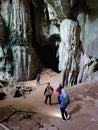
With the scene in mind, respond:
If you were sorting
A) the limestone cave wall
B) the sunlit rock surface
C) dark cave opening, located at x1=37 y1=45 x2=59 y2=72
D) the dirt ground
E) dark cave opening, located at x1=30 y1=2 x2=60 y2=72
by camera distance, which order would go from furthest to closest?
dark cave opening, located at x1=37 y1=45 x2=59 y2=72 < dark cave opening, located at x1=30 y1=2 x2=60 y2=72 < the sunlit rock surface < the limestone cave wall < the dirt ground

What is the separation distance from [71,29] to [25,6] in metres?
8.11

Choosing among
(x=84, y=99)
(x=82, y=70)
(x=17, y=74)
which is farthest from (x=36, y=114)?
(x=17, y=74)

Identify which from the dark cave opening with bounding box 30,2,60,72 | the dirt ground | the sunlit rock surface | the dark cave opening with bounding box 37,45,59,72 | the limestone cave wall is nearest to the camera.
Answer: the dirt ground

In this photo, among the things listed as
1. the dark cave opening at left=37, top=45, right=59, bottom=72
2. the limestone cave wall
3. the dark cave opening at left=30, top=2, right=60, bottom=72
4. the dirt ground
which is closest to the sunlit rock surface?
the limestone cave wall

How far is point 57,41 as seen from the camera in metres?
26.3

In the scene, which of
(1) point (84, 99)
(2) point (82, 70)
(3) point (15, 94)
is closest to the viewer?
(1) point (84, 99)

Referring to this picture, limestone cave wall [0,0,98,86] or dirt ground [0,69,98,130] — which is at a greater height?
limestone cave wall [0,0,98,86]

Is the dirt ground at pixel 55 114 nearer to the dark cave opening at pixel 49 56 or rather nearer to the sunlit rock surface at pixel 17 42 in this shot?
the sunlit rock surface at pixel 17 42

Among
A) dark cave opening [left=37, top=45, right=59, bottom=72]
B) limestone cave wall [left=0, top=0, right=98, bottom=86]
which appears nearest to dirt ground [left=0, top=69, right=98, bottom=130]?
limestone cave wall [left=0, top=0, right=98, bottom=86]

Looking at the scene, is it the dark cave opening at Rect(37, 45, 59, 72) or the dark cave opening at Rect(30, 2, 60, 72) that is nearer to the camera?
the dark cave opening at Rect(30, 2, 60, 72)

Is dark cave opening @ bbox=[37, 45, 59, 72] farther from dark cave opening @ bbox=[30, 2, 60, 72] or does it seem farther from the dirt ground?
the dirt ground

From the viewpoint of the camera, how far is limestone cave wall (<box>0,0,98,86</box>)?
56.7 feet

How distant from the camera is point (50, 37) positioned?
84.9 ft

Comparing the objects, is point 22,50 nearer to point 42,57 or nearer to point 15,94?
point 42,57
